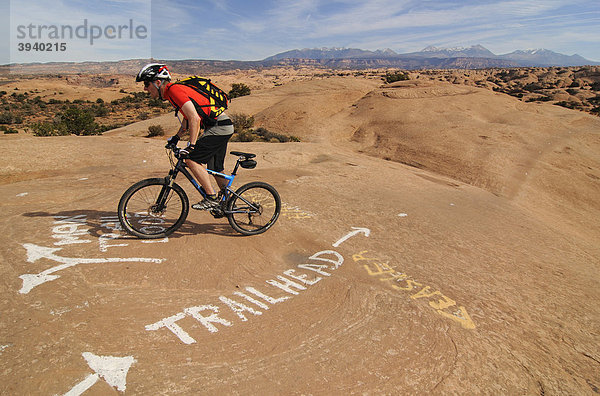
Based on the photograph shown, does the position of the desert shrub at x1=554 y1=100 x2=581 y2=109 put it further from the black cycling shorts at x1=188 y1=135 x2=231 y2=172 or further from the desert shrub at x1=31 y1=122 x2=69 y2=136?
the desert shrub at x1=31 y1=122 x2=69 y2=136

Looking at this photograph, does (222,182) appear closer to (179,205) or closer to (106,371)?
(179,205)

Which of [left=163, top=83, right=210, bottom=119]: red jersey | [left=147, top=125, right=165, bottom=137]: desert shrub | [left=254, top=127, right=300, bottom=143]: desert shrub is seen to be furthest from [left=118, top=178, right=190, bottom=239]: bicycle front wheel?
[left=147, top=125, right=165, bottom=137]: desert shrub

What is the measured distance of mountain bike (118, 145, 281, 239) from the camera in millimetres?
3994

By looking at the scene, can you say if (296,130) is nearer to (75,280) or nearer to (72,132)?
(72,132)

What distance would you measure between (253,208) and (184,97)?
1600 mm

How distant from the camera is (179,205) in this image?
429cm

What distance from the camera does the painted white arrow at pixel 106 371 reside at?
2008mm

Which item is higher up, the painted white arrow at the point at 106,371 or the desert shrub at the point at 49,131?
the desert shrub at the point at 49,131

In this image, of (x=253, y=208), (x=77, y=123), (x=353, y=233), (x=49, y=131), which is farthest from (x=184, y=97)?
(x=77, y=123)

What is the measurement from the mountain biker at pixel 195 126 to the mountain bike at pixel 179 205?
11 cm

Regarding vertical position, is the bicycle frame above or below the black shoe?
above

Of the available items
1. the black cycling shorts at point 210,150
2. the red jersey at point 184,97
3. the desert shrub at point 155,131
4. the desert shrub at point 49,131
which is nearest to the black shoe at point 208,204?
the black cycling shorts at point 210,150

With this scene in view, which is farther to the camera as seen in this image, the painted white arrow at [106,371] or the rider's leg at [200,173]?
the rider's leg at [200,173]

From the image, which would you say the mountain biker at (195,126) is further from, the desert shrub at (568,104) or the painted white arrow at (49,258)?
the desert shrub at (568,104)
